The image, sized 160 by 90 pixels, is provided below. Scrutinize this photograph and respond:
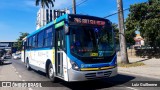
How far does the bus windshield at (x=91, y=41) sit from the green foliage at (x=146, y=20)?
56.5ft

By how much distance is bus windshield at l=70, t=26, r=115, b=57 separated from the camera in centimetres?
1042

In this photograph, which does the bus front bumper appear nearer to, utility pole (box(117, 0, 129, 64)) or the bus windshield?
the bus windshield

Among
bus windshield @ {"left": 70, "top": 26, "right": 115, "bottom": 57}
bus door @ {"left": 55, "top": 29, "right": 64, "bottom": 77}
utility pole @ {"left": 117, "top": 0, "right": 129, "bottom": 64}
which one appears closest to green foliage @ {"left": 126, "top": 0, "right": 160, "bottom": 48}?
utility pole @ {"left": 117, "top": 0, "right": 129, "bottom": 64}

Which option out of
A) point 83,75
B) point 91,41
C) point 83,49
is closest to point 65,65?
point 83,75

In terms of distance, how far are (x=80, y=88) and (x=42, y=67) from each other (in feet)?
14.4

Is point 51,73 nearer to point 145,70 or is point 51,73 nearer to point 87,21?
point 87,21

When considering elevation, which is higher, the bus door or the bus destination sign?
the bus destination sign

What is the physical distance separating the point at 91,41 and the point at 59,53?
69.6 inches

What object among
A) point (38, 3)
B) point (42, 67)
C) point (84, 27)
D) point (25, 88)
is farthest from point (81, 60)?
point (38, 3)

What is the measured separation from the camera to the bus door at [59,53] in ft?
36.8

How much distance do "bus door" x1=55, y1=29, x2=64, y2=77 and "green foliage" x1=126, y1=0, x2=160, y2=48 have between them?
57.9 ft

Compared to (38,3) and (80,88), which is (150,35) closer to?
(80,88)

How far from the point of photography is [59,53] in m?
11.5

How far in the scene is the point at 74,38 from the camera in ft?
34.5
